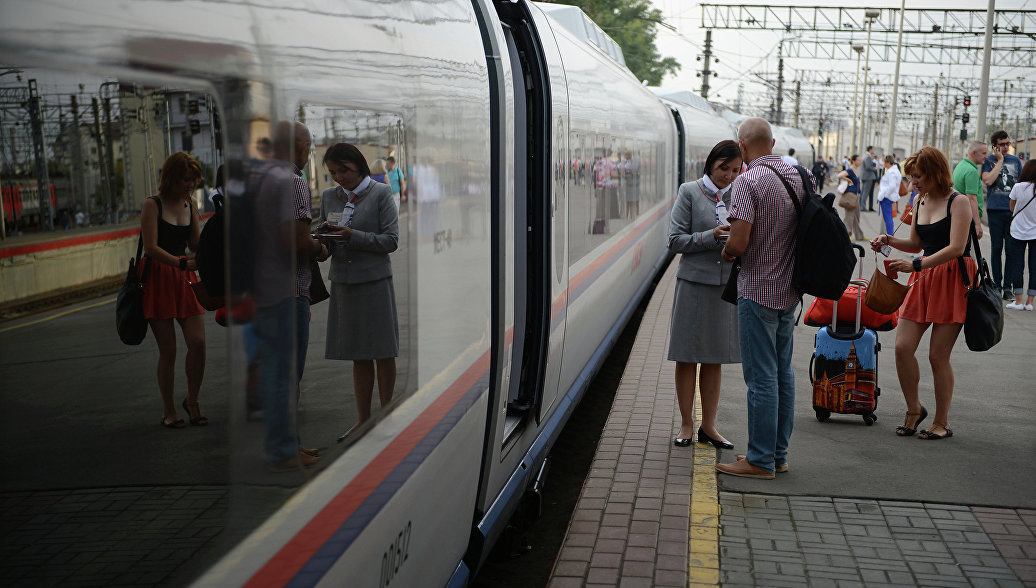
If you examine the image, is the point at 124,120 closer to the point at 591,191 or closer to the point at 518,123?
the point at 518,123

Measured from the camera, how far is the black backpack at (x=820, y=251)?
16.7 feet

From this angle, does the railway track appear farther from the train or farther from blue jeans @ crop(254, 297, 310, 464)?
→ blue jeans @ crop(254, 297, 310, 464)

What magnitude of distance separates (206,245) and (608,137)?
684 cm

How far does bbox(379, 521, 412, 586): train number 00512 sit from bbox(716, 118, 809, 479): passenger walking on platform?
2803mm

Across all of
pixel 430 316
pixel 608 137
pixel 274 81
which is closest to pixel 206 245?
pixel 274 81

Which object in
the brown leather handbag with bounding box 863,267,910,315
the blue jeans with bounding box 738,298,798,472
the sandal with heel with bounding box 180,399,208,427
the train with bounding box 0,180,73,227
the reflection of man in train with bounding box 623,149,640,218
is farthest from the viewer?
the reflection of man in train with bounding box 623,149,640,218

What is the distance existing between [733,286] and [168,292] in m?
4.13

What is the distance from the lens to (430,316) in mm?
3221

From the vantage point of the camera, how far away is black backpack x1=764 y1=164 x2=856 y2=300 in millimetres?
5082

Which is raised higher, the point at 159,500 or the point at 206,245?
the point at 206,245

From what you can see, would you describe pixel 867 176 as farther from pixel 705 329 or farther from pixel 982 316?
pixel 705 329

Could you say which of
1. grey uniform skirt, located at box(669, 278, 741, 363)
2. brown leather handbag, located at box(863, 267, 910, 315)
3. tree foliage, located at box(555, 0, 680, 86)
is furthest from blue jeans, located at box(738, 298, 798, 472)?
tree foliage, located at box(555, 0, 680, 86)

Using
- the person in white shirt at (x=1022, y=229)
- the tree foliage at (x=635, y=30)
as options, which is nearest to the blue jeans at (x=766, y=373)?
the person in white shirt at (x=1022, y=229)

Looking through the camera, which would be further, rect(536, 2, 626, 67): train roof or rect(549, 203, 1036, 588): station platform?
rect(536, 2, 626, 67): train roof
